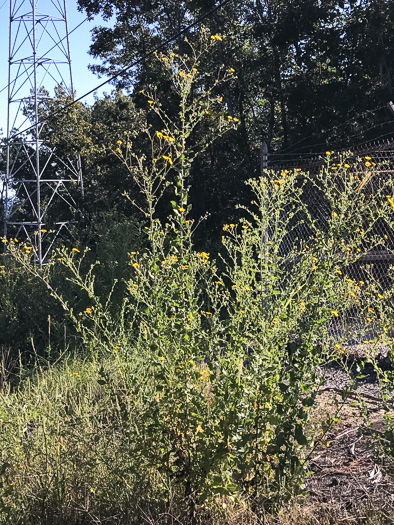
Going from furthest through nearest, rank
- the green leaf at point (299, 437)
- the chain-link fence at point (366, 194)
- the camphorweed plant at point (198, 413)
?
the chain-link fence at point (366, 194)
the camphorweed plant at point (198, 413)
the green leaf at point (299, 437)

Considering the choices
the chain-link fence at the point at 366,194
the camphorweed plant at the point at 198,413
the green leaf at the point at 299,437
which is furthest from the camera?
the chain-link fence at the point at 366,194

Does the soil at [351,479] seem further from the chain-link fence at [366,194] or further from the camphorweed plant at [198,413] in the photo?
the chain-link fence at [366,194]

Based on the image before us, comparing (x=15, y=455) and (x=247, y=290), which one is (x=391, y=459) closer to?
(x=247, y=290)

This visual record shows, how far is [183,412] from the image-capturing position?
2.95 metres

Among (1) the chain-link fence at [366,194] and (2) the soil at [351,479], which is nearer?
(2) the soil at [351,479]

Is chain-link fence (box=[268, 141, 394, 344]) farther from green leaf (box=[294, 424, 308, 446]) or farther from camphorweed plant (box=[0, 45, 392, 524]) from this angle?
green leaf (box=[294, 424, 308, 446])

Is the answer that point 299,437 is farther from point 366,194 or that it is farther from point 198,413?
point 366,194

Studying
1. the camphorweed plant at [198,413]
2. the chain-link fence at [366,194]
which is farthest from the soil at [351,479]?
the chain-link fence at [366,194]

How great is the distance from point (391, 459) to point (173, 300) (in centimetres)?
113

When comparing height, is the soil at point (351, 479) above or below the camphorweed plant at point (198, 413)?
below

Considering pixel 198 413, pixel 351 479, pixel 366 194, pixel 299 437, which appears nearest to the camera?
pixel 299 437

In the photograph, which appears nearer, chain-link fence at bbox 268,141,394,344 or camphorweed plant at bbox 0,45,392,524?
camphorweed plant at bbox 0,45,392,524

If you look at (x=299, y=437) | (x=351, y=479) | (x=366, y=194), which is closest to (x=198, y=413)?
(x=299, y=437)

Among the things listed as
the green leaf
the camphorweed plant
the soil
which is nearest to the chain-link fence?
the soil
